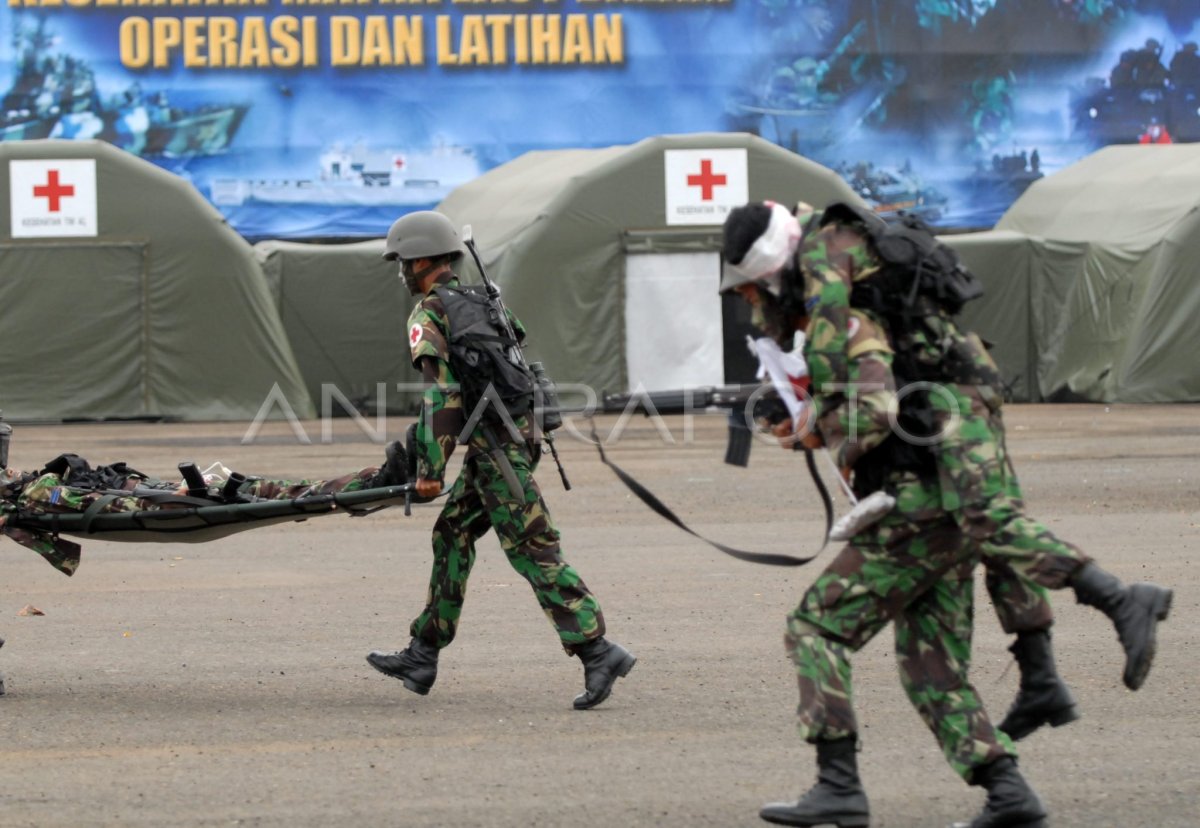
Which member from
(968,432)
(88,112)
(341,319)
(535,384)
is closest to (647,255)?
(341,319)

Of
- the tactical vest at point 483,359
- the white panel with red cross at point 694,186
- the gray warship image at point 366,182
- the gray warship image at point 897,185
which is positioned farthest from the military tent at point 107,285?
the tactical vest at point 483,359

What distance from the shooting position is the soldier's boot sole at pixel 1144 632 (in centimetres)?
473

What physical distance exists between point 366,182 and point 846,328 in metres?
28.0

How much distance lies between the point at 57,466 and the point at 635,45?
26.7m

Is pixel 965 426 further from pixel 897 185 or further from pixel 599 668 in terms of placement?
pixel 897 185

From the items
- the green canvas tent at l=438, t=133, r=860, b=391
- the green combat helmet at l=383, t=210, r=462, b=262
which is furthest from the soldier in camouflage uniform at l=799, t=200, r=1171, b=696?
the green canvas tent at l=438, t=133, r=860, b=391

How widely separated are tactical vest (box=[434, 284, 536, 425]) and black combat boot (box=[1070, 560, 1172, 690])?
2.53m

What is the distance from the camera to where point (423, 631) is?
6.93 m

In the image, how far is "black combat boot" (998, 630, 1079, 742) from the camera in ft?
17.2

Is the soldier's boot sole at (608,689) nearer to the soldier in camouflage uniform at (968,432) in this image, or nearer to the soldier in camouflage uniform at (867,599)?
the soldier in camouflage uniform at (867,599)

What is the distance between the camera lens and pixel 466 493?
689cm

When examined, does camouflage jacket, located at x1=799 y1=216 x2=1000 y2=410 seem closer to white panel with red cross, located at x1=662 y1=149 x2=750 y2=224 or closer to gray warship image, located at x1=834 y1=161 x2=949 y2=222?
white panel with red cross, located at x1=662 y1=149 x2=750 y2=224

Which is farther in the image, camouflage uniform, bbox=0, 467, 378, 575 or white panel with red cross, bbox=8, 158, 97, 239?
white panel with red cross, bbox=8, 158, 97, 239

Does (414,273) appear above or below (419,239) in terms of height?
below
